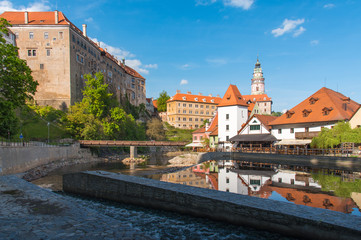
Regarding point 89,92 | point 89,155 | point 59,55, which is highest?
point 59,55

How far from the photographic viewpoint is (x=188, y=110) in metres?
113

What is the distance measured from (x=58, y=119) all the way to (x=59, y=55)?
50.9 feet

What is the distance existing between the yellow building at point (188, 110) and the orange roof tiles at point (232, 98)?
53525mm

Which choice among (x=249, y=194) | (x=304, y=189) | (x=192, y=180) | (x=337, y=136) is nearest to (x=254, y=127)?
(x=337, y=136)

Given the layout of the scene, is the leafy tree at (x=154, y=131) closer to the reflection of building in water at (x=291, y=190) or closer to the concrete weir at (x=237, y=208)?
the reflection of building in water at (x=291, y=190)

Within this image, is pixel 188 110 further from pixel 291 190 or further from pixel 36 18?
pixel 291 190

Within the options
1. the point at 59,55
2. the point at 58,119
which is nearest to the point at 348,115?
the point at 58,119

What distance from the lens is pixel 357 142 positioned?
105 feet

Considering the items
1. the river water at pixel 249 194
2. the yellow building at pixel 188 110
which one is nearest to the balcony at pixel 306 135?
the river water at pixel 249 194

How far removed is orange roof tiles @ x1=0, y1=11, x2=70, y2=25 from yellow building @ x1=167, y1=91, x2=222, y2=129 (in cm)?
5948

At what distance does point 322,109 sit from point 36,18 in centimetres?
6238

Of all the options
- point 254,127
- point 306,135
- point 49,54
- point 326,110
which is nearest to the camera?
point 326,110

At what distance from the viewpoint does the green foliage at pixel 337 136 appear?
3250 centimetres

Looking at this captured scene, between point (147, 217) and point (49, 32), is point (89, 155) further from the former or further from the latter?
point (147, 217)
